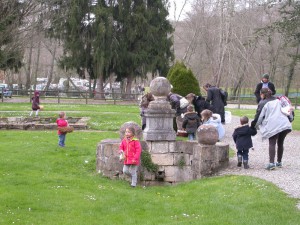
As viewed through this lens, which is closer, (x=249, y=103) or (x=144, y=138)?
(x=144, y=138)

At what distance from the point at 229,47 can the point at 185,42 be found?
7749 mm

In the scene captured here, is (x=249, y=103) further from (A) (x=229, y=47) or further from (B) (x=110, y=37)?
(B) (x=110, y=37)

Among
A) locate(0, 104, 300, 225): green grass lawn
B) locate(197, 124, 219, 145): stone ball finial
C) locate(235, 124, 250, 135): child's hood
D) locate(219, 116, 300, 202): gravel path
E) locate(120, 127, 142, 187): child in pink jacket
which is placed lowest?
locate(0, 104, 300, 225): green grass lawn

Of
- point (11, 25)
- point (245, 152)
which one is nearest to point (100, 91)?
point (11, 25)

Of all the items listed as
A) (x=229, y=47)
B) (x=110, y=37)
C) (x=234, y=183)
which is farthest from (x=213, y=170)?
(x=229, y=47)

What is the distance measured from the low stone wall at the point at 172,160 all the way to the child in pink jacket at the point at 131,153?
748mm

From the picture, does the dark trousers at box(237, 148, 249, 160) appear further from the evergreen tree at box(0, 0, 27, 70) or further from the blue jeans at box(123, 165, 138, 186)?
the evergreen tree at box(0, 0, 27, 70)

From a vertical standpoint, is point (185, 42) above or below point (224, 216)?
above

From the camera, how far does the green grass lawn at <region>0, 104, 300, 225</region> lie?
24.1 ft

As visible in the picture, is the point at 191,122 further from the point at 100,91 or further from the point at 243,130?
the point at 100,91

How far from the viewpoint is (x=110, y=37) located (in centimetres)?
4206

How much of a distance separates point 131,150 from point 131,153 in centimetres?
6

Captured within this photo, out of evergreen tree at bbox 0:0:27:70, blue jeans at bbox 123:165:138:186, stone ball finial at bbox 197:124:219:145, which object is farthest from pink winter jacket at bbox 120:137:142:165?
evergreen tree at bbox 0:0:27:70

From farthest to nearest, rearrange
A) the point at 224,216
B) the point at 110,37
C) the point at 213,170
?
1. the point at 110,37
2. the point at 213,170
3. the point at 224,216
